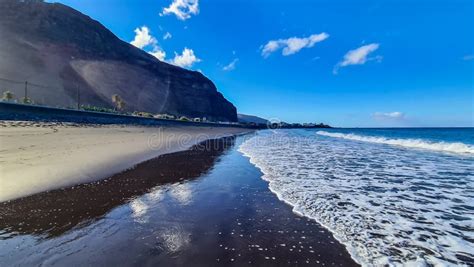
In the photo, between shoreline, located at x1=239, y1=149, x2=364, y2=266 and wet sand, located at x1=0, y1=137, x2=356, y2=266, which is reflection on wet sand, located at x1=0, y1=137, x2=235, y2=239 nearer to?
wet sand, located at x1=0, y1=137, x2=356, y2=266

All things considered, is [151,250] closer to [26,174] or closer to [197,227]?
[197,227]

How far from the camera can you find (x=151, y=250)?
3.72m

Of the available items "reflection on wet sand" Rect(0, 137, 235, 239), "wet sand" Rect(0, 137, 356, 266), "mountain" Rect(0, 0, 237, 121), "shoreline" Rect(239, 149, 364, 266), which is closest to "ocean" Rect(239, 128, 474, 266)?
"shoreline" Rect(239, 149, 364, 266)

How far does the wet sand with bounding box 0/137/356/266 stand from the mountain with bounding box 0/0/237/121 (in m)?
75.9

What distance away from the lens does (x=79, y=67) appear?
9056cm

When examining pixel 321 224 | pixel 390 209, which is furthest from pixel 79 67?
pixel 390 209

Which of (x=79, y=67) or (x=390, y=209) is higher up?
(x=79, y=67)

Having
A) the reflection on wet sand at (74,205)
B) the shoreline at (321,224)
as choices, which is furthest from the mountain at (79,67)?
the shoreline at (321,224)

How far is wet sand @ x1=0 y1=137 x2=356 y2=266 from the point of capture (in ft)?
11.6

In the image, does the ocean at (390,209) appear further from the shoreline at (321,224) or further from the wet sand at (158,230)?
the wet sand at (158,230)

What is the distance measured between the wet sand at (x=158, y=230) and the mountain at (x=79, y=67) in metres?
75.9

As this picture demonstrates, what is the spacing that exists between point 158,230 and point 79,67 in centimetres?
10355

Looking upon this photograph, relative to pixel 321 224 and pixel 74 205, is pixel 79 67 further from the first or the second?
pixel 321 224

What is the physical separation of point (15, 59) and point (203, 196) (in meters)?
96.4
